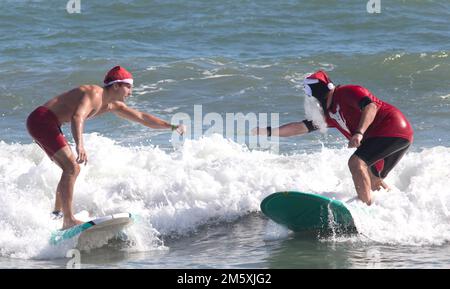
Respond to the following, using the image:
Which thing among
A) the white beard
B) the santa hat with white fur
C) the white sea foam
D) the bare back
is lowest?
the white sea foam

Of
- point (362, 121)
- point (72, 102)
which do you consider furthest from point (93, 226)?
point (362, 121)

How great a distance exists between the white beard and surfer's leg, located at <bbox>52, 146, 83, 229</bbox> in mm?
2164

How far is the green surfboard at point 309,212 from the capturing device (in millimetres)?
7848

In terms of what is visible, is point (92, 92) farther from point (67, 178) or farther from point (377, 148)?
point (377, 148)

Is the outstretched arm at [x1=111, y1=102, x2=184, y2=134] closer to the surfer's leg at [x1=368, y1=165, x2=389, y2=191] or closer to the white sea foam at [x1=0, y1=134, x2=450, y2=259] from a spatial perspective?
the white sea foam at [x1=0, y1=134, x2=450, y2=259]

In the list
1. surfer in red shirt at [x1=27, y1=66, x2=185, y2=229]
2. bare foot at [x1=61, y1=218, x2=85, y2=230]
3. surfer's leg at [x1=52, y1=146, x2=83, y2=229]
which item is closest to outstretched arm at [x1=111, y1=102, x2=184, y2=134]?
surfer in red shirt at [x1=27, y1=66, x2=185, y2=229]

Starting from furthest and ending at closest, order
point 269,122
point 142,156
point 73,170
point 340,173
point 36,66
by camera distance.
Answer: point 36,66
point 269,122
point 142,156
point 340,173
point 73,170

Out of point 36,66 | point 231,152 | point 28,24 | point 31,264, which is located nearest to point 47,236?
point 31,264

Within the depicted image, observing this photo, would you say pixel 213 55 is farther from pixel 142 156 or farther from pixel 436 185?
pixel 436 185

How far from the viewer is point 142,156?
11062 millimetres

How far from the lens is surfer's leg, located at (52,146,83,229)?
8.00m

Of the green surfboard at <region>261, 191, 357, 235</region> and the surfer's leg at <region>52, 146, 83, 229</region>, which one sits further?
the surfer's leg at <region>52, 146, 83, 229</region>

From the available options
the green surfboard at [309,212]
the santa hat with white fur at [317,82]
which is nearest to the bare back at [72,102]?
the green surfboard at [309,212]
